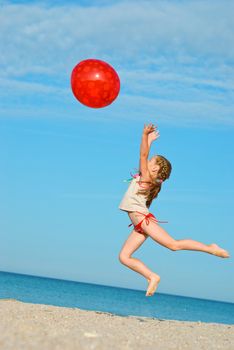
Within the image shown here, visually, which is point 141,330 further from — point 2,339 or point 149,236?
point 2,339

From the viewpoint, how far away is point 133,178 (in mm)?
9938

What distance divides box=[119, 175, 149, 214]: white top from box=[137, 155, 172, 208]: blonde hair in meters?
0.07

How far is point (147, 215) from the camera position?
970cm

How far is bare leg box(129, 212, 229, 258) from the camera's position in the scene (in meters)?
9.53

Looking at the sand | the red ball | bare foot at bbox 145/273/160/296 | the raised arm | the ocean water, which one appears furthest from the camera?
the ocean water

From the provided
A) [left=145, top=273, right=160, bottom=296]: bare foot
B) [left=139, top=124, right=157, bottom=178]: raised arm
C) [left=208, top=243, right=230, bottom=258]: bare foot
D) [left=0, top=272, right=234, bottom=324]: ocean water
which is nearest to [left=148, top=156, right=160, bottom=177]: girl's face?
[left=139, top=124, right=157, bottom=178]: raised arm

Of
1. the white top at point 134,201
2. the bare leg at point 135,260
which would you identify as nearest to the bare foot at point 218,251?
the bare leg at point 135,260

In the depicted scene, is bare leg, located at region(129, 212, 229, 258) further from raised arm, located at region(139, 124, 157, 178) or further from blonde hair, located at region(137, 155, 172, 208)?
raised arm, located at region(139, 124, 157, 178)

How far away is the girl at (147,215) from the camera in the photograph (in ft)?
31.3

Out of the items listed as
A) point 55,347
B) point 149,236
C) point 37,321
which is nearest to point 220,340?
point 149,236

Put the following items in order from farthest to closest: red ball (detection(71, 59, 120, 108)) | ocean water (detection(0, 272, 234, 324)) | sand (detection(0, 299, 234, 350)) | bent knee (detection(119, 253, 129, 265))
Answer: ocean water (detection(0, 272, 234, 324)), red ball (detection(71, 59, 120, 108)), bent knee (detection(119, 253, 129, 265)), sand (detection(0, 299, 234, 350))

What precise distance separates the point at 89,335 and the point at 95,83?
13.0 feet

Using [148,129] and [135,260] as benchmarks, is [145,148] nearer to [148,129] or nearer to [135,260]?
[148,129]

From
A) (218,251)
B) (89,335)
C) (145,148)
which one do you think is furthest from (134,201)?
(89,335)
